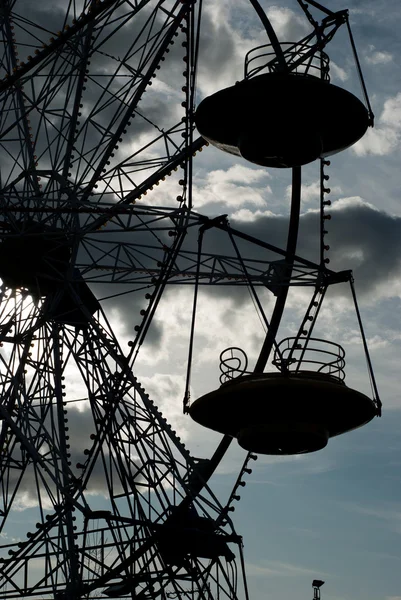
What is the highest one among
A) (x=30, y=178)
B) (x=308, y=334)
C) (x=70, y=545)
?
(x=30, y=178)

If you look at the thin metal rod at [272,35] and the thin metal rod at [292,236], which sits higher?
the thin metal rod at [272,35]

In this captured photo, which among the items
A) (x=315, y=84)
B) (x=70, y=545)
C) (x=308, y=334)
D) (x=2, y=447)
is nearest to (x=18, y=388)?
(x=2, y=447)

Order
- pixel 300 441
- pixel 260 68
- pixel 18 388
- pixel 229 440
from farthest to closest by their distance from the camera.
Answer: pixel 18 388 → pixel 229 440 → pixel 260 68 → pixel 300 441

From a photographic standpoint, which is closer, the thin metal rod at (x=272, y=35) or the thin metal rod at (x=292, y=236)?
the thin metal rod at (x=272, y=35)

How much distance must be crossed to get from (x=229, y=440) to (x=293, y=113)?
7703 millimetres

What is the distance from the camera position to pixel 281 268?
2875cm

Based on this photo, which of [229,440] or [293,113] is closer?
[293,113]

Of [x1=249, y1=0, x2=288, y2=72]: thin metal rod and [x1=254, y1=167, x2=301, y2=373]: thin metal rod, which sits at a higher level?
[x1=249, y1=0, x2=288, y2=72]: thin metal rod

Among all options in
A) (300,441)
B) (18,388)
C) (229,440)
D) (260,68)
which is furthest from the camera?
(18,388)

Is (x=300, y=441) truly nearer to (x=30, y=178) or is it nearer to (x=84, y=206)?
(x=84, y=206)

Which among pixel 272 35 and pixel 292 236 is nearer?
pixel 272 35

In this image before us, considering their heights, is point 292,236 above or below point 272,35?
below

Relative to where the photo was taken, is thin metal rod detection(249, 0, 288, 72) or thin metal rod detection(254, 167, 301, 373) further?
thin metal rod detection(254, 167, 301, 373)

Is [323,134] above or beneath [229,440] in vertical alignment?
above
